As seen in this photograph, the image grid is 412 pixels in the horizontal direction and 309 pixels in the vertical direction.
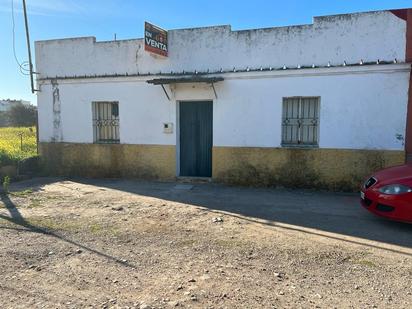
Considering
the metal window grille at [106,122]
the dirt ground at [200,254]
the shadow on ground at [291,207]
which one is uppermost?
the metal window grille at [106,122]

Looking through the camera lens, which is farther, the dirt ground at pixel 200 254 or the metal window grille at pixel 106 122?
the metal window grille at pixel 106 122

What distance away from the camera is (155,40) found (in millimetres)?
9234

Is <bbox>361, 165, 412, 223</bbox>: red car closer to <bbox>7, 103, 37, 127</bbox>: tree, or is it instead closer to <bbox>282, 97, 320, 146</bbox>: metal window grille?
<bbox>282, 97, 320, 146</bbox>: metal window grille

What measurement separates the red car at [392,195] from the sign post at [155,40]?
621 centimetres

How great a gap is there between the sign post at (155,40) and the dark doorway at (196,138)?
5.14 feet

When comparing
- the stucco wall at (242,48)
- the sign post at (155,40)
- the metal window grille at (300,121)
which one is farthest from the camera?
the sign post at (155,40)

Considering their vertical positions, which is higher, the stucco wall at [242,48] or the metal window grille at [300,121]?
the stucco wall at [242,48]

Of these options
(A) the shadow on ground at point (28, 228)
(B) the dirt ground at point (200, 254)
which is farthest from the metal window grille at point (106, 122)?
(A) the shadow on ground at point (28, 228)

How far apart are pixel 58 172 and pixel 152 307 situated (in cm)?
898

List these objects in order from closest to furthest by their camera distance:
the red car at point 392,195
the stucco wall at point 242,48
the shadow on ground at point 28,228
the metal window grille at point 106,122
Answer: the shadow on ground at point 28,228
the red car at point 392,195
the stucco wall at point 242,48
the metal window grille at point 106,122

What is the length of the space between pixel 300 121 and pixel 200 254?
550cm

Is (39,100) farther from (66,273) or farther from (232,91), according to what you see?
(66,273)

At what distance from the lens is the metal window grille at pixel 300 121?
29.1ft

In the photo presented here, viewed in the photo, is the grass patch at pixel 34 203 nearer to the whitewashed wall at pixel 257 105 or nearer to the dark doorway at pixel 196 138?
the whitewashed wall at pixel 257 105
